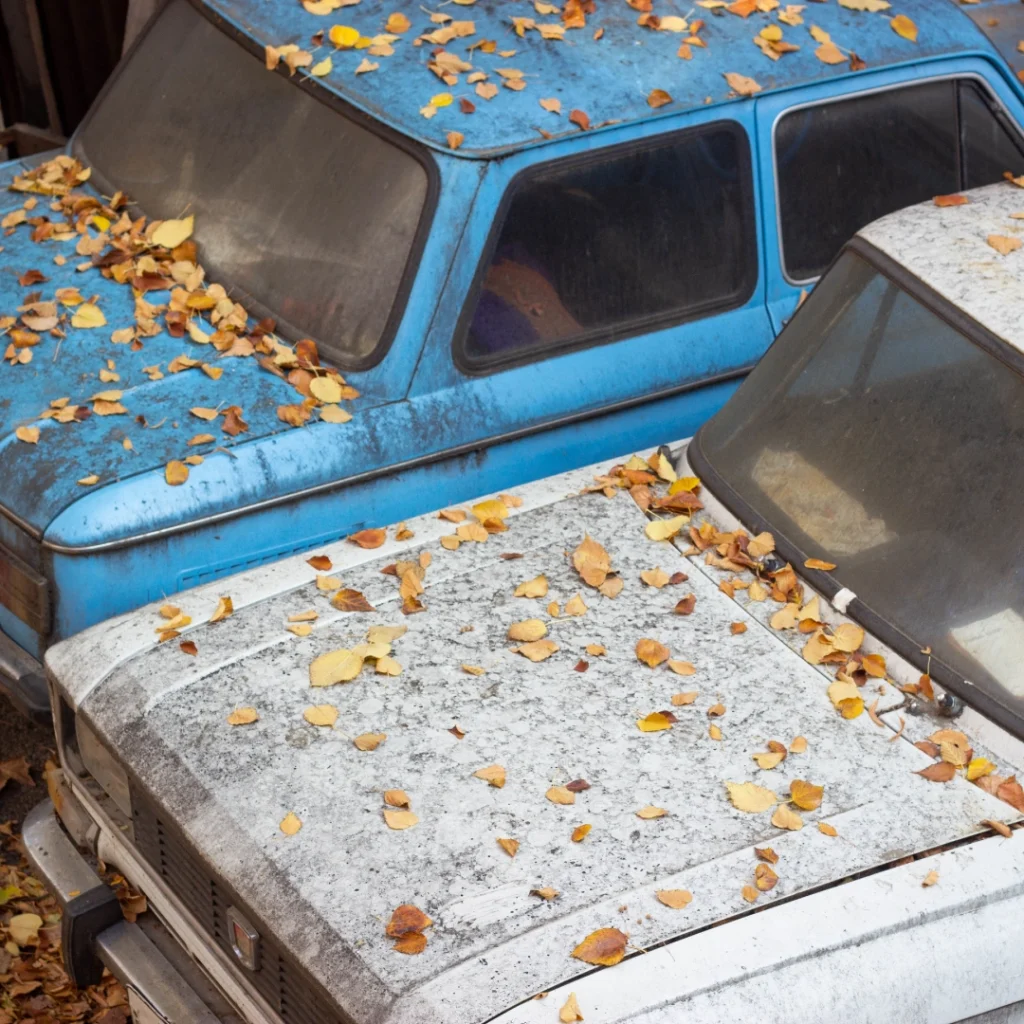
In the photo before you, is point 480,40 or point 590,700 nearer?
point 590,700

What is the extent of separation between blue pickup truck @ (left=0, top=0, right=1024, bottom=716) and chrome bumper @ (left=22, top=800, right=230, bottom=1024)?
0.39 metres

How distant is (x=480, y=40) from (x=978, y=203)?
147 cm

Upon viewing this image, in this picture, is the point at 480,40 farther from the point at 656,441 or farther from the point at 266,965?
the point at 266,965

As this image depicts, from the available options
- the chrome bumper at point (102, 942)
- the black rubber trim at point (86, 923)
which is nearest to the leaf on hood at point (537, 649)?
the chrome bumper at point (102, 942)

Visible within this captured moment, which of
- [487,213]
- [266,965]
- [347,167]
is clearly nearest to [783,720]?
[266,965]

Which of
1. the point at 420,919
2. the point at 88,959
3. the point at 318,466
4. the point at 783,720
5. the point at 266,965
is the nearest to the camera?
the point at 420,919

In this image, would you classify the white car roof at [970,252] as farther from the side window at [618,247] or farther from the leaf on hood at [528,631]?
the leaf on hood at [528,631]

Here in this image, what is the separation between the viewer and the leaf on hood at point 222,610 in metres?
3.19

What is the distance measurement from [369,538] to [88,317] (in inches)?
45.8

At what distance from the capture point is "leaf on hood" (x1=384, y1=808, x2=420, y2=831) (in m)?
2.67

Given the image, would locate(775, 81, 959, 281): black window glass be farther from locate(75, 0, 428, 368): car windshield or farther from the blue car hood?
the blue car hood

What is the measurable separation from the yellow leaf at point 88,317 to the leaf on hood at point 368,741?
1.69 metres

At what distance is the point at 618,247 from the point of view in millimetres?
4043

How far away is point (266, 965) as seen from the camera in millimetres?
2680
